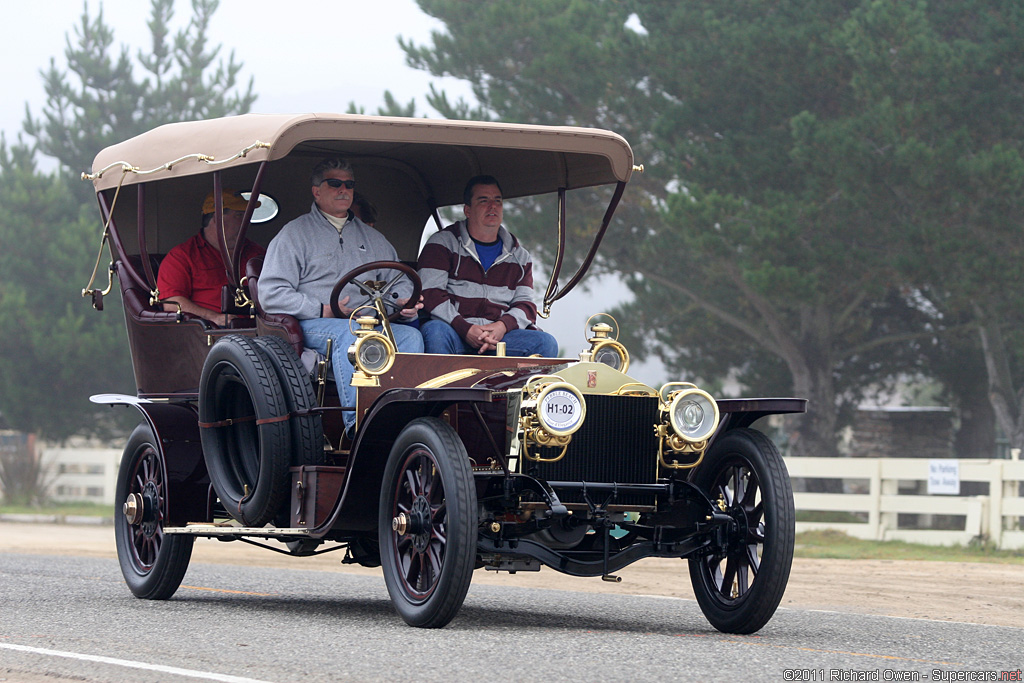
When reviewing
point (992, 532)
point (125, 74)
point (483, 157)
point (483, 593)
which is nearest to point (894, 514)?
point (992, 532)

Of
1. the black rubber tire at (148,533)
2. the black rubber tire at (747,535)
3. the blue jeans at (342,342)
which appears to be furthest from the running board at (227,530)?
the black rubber tire at (747,535)

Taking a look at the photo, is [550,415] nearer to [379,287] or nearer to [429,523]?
[429,523]

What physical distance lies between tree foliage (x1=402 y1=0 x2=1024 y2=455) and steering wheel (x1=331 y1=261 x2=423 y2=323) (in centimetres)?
1676

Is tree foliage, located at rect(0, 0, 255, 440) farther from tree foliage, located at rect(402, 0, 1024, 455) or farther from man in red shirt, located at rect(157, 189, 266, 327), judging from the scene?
man in red shirt, located at rect(157, 189, 266, 327)

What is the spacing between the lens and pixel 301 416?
7.98 m

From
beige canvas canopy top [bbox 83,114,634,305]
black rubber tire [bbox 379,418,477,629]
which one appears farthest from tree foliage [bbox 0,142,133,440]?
black rubber tire [bbox 379,418,477,629]

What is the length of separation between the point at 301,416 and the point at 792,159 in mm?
19290

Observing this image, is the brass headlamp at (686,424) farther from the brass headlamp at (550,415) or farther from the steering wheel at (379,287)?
the steering wheel at (379,287)

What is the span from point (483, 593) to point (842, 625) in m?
3.12

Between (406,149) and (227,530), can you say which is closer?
(227,530)

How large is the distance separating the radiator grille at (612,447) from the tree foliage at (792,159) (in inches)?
674

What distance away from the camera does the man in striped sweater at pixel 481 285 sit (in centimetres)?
859

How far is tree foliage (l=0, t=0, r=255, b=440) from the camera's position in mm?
38062

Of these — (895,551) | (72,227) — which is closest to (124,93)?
(72,227)
